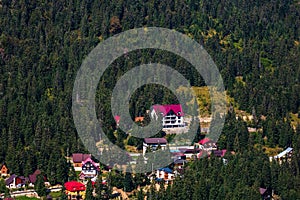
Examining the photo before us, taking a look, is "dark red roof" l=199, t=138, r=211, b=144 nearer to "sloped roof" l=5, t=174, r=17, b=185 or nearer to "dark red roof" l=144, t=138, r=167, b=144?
"dark red roof" l=144, t=138, r=167, b=144

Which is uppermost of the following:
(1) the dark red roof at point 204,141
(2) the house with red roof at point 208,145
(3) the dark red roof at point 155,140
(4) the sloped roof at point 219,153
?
(3) the dark red roof at point 155,140

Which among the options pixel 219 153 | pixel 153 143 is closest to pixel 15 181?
pixel 153 143

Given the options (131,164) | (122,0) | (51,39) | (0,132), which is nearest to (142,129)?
(131,164)

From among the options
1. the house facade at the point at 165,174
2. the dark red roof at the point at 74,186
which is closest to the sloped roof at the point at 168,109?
the house facade at the point at 165,174

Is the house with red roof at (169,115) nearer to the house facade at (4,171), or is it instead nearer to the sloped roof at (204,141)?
the sloped roof at (204,141)

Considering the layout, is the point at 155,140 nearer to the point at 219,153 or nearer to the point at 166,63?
the point at 219,153

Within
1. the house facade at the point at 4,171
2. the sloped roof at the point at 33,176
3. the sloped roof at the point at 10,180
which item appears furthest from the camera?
the house facade at the point at 4,171

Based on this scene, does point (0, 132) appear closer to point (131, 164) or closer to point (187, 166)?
point (131, 164)

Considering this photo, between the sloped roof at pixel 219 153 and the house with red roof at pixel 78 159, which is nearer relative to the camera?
the house with red roof at pixel 78 159
